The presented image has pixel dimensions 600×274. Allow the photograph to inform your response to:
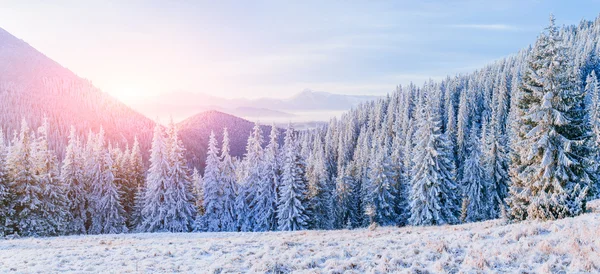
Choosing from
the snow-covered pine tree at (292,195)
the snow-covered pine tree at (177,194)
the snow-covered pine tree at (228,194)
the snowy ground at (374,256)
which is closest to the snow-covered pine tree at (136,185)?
the snow-covered pine tree at (177,194)

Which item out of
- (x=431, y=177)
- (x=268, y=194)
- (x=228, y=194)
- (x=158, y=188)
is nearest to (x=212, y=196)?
(x=228, y=194)

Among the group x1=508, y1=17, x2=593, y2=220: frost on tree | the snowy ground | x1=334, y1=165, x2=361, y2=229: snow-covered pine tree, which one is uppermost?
x1=508, y1=17, x2=593, y2=220: frost on tree

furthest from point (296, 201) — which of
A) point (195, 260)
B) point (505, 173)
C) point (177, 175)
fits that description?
point (505, 173)

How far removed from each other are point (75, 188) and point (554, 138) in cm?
4260

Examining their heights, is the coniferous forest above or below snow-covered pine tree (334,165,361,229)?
above

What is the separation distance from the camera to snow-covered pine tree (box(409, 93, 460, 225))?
34.1 meters

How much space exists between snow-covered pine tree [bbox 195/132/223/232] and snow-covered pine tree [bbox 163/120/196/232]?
61.1 inches

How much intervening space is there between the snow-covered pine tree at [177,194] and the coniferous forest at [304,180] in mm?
111

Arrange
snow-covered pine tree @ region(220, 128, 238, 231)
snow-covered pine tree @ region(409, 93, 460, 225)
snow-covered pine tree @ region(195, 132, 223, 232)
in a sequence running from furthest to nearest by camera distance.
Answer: snow-covered pine tree @ region(220, 128, 238, 231) < snow-covered pine tree @ region(195, 132, 223, 232) < snow-covered pine tree @ region(409, 93, 460, 225)

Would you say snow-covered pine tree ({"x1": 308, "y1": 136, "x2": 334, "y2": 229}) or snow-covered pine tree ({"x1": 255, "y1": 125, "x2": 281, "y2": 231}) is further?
snow-covered pine tree ({"x1": 308, "y1": 136, "x2": 334, "y2": 229})

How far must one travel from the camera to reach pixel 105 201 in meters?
38.3

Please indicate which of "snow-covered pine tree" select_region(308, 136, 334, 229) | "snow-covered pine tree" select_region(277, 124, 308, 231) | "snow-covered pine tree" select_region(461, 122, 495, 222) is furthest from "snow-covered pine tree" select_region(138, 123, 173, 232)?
"snow-covered pine tree" select_region(461, 122, 495, 222)

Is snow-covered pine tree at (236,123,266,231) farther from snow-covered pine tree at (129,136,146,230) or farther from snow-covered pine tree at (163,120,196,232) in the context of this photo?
snow-covered pine tree at (129,136,146,230)

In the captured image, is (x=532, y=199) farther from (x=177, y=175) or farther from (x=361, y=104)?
(x=361, y=104)
